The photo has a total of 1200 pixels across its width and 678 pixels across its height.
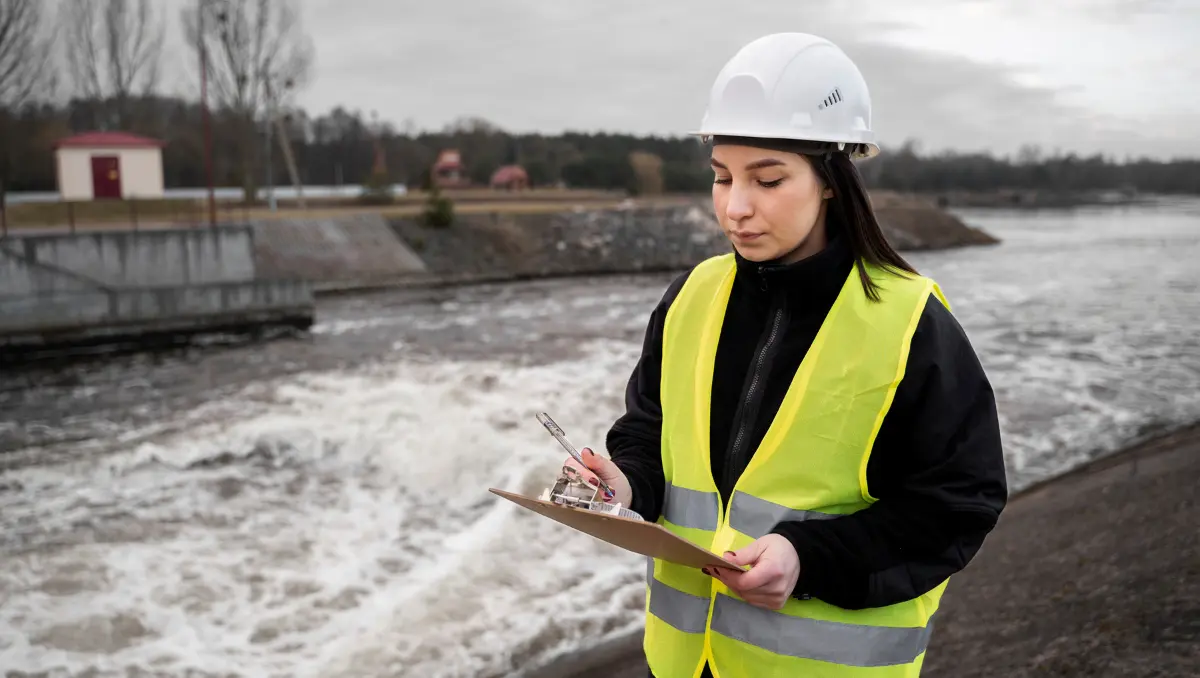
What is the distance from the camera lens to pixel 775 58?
174 centimetres

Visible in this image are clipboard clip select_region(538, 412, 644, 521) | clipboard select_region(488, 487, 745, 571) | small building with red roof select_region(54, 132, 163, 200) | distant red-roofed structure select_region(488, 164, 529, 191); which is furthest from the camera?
distant red-roofed structure select_region(488, 164, 529, 191)

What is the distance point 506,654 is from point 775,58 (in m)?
4.47

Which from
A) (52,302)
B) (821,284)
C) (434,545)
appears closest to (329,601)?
(434,545)

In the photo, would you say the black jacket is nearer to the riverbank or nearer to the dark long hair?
the dark long hair

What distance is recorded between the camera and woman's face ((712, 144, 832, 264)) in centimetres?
172

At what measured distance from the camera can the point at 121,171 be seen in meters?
24.9

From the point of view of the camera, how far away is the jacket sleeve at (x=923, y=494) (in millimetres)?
1642

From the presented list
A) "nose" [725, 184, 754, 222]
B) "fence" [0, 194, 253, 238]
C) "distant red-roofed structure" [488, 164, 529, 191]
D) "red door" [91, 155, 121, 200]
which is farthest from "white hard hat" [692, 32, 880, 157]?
"distant red-roofed structure" [488, 164, 529, 191]

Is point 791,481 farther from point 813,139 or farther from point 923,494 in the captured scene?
point 813,139

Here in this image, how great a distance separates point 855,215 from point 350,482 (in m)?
7.64

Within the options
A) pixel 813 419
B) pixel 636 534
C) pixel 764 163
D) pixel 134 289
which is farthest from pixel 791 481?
pixel 134 289

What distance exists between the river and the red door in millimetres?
10731

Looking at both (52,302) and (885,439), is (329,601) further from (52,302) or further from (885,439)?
(52,302)

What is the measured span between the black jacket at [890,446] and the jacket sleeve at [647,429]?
0.18 metres
